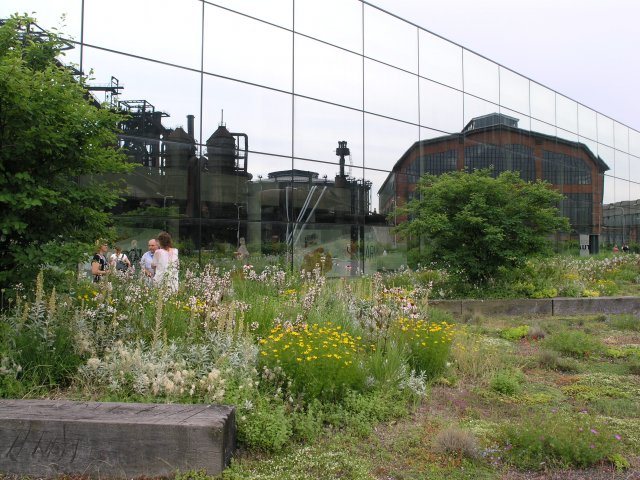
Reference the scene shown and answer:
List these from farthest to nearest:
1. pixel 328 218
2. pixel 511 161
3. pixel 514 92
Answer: pixel 514 92 < pixel 511 161 < pixel 328 218

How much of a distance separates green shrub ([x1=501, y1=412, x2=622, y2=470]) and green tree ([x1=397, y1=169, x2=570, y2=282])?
871 centimetres

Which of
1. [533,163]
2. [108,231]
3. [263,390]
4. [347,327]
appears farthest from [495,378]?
[533,163]

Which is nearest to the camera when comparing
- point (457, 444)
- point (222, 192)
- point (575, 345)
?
point (457, 444)

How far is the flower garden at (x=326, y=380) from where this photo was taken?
166 inches

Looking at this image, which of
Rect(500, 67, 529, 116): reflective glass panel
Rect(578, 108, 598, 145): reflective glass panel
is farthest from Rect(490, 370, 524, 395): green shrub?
Rect(578, 108, 598, 145): reflective glass panel

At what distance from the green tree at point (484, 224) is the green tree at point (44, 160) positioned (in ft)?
29.0

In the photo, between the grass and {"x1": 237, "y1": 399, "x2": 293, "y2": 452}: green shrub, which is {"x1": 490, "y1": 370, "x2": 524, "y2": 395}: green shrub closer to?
the grass

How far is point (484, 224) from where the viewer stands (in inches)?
512

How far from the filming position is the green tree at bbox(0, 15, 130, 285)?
5.34 m

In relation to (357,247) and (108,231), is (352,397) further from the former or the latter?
(357,247)

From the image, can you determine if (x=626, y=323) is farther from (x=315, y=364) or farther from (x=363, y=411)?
(x=315, y=364)

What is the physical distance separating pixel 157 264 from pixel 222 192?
512cm

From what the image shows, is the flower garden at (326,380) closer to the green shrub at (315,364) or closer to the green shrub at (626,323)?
the green shrub at (315,364)

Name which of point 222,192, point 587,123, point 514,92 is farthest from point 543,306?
point 587,123
